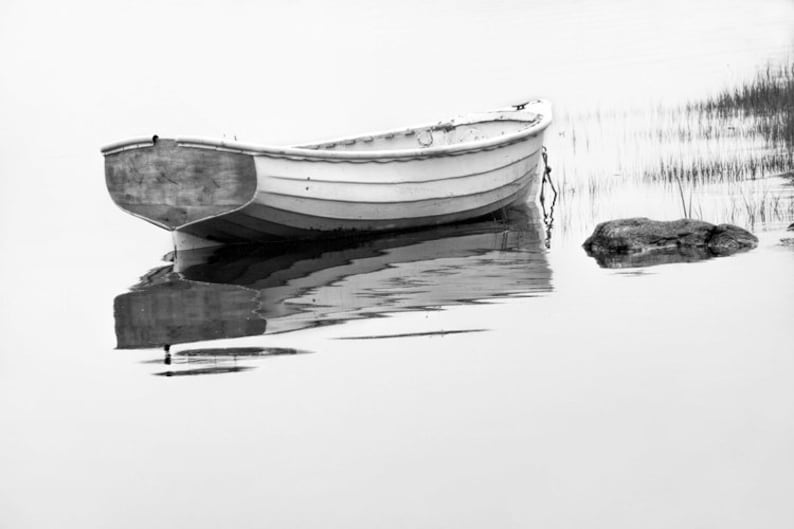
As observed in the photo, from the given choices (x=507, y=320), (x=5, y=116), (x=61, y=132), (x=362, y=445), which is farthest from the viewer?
(x=5, y=116)

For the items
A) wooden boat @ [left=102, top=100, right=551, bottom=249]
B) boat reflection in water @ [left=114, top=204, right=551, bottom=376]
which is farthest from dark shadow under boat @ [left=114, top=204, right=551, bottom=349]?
wooden boat @ [left=102, top=100, right=551, bottom=249]

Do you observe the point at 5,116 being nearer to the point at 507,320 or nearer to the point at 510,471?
the point at 507,320

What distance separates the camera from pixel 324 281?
13555mm

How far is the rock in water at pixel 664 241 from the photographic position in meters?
12.9

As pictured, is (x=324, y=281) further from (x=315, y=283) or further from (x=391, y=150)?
(x=391, y=150)

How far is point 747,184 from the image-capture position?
16.9 m

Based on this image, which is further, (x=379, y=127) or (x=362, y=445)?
(x=379, y=127)

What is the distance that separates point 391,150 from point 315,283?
370cm

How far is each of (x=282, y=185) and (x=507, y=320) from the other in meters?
4.78

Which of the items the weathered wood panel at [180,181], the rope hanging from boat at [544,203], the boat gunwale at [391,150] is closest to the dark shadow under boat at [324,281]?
the rope hanging from boat at [544,203]

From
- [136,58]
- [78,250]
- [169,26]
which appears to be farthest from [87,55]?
[78,250]

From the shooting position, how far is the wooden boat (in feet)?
48.4

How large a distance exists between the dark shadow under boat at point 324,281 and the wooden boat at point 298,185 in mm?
240

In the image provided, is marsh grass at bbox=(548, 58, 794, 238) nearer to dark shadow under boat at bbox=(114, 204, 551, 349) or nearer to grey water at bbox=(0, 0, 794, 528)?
grey water at bbox=(0, 0, 794, 528)
